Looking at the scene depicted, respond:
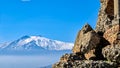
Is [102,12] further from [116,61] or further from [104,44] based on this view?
[116,61]

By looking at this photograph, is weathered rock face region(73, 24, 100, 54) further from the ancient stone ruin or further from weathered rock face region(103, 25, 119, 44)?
weathered rock face region(103, 25, 119, 44)

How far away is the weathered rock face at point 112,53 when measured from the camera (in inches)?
2339

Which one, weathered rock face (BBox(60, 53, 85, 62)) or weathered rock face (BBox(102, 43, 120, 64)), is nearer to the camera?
weathered rock face (BBox(102, 43, 120, 64))

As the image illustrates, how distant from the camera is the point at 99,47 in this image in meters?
64.6

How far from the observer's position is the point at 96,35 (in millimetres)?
65188

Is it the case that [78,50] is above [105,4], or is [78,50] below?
below

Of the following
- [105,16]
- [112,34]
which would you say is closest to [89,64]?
[112,34]

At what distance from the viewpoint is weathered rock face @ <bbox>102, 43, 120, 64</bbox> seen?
59.4 metres

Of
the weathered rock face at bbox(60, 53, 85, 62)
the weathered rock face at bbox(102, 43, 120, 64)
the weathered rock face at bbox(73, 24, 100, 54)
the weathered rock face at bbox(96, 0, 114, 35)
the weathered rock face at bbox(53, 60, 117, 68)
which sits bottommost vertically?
the weathered rock face at bbox(53, 60, 117, 68)

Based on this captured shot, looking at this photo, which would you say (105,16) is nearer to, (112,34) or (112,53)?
(112,34)

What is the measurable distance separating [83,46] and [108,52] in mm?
5724

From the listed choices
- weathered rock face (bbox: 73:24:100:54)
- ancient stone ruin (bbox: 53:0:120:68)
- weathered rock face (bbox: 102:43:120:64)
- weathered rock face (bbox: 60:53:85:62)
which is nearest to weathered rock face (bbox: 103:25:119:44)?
ancient stone ruin (bbox: 53:0:120:68)

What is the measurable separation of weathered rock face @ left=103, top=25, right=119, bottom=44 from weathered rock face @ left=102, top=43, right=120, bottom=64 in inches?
104

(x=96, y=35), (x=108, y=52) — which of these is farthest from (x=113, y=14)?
(x=108, y=52)
